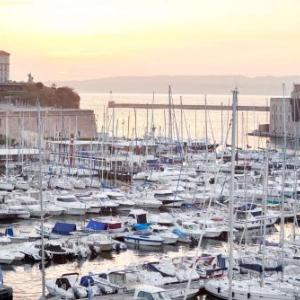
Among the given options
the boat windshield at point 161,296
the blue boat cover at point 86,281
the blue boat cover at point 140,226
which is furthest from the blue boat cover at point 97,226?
the boat windshield at point 161,296

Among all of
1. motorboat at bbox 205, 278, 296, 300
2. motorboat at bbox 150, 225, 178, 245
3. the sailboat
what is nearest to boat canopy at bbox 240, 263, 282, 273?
the sailboat

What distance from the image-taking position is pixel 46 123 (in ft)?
161

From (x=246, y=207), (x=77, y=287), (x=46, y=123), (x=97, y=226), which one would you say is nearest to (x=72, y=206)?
(x=97, y=226)

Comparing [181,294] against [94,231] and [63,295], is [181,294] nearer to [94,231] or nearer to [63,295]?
[63,295]

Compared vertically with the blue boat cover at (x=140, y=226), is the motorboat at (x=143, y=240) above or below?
below

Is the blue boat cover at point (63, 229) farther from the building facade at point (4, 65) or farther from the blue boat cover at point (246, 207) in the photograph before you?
the building facade at point (4, 65)

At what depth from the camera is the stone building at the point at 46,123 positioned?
4616 cm

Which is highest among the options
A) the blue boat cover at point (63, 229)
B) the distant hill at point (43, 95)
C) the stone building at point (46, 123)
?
the distant hill at point (43, 95)

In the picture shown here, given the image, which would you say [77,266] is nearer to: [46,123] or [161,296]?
[161,296]

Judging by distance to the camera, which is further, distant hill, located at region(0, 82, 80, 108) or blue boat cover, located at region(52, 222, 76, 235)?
distant hill, located at region(0, 82, 80, 108)

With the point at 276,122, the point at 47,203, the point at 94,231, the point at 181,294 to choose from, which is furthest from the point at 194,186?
the point at 276,122

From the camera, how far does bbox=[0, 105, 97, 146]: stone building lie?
46.2 meters

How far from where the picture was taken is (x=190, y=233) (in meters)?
Result: 21.6

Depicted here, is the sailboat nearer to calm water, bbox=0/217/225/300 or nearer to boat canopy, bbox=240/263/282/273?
boat canopy, bbox=240/263/282/273
